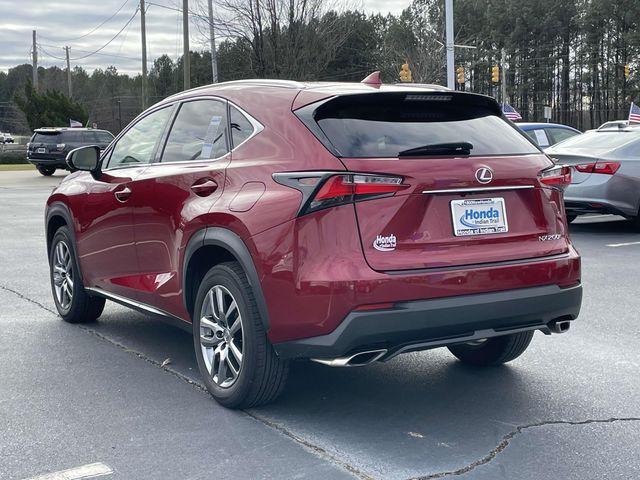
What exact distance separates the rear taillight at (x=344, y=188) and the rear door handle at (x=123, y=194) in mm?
1922

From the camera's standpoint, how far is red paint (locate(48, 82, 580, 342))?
154 inches

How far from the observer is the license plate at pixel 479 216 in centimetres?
412

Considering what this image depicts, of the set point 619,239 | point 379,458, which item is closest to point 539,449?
point 379,458

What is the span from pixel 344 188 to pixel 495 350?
1871 mm

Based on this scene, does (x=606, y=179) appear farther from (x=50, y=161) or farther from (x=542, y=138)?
(x=50, y=161)

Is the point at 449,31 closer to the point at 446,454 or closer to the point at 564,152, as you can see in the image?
the point at 564,152

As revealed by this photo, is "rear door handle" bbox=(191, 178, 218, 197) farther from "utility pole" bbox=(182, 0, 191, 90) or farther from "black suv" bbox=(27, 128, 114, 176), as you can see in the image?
"utility pole" bbox=(182, 0, 191, 90)

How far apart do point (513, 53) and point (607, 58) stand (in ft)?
29.0

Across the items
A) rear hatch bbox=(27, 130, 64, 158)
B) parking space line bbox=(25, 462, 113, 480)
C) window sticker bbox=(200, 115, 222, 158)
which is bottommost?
parking space line bbox=(25, 462, 113, 480)

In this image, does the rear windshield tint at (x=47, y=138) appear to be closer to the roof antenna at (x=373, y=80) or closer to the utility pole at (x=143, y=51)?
the utility pole at (x=143, y=51)

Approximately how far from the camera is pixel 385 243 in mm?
3938

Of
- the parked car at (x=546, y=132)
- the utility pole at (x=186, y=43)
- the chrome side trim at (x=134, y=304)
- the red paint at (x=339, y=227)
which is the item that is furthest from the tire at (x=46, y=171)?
the red paint at (x=339, y=227)

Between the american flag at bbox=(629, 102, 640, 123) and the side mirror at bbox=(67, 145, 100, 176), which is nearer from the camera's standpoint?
the side mirror at bbox=(67, 145, 100, 176)

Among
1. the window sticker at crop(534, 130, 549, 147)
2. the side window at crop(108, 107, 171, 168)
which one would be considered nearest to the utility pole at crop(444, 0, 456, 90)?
the window sticker at crop(534, 130, 549, 147)
